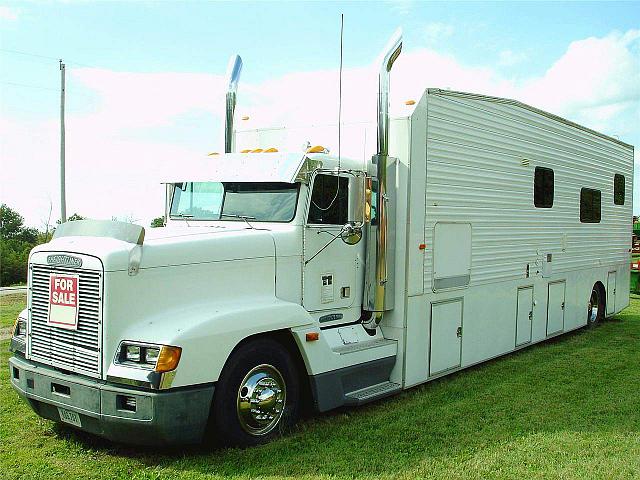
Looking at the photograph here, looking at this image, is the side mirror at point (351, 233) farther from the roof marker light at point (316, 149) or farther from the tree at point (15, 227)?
the tree at point (15, 227)

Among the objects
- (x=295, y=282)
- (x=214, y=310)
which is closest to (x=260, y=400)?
(x=214, y=310)

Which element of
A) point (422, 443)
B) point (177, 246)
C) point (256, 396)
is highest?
point (177, 246)

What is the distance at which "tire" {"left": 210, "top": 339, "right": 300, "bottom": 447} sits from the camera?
202 inches

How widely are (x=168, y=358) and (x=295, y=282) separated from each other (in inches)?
62.8

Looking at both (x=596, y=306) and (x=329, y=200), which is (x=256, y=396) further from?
(x=596, y=306)

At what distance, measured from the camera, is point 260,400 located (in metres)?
5.36

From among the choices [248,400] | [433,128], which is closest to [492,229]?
[433,128]

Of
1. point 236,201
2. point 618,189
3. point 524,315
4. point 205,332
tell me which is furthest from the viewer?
point 618,189

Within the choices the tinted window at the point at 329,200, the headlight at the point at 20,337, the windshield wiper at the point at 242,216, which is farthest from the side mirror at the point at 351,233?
the headlight at the point at 20,337

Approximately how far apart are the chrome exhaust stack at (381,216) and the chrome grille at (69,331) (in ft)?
9.06

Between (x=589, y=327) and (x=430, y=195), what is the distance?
627cm

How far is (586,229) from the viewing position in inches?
437

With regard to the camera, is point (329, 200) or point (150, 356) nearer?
point (150, 356)

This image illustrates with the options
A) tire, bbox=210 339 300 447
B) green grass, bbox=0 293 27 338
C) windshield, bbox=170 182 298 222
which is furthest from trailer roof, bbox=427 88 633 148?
green grass, bbox=0 293 27 338
